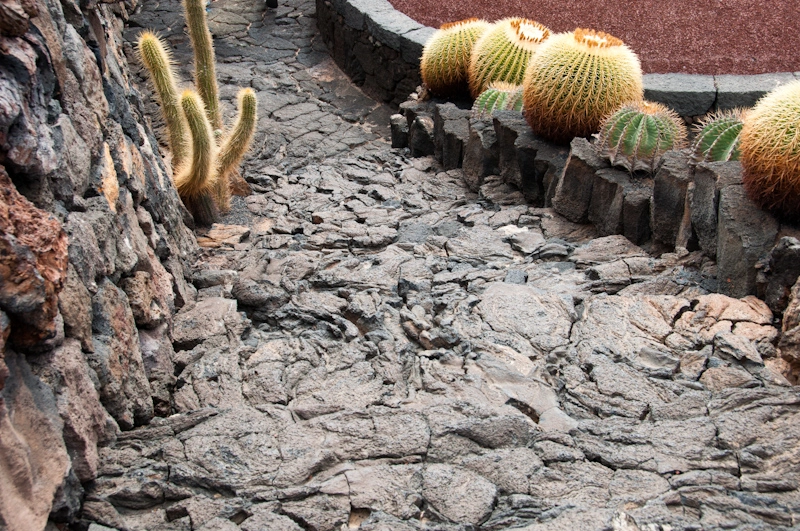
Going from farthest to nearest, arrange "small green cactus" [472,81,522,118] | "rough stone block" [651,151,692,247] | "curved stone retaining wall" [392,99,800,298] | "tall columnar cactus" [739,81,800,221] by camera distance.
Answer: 1. "small green cactus" [472,81,522,118]
2. "rough stone block" [651,151,692,247]
3. "curved stone retaining wall" [392,99,800,298]
4. "tall columnar cactus" [739,81,800,221]

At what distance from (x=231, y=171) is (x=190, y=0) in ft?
5.35

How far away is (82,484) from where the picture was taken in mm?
2035

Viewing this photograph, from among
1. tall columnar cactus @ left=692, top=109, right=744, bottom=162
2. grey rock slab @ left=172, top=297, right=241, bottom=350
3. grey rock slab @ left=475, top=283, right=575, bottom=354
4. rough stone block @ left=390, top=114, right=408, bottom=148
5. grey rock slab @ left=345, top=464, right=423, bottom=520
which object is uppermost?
tall columnar cactus @ left=692, top=109, right=744, bottom=162

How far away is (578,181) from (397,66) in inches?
136

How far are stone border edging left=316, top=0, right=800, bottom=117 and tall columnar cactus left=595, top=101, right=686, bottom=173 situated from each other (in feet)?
5.84

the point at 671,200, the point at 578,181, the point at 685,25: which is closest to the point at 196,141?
the point at 578,181

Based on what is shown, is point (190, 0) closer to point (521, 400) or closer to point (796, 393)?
A: point (521, 400)

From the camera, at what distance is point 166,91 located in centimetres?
461

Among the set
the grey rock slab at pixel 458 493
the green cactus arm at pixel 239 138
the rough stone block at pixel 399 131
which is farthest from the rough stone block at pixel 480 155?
the grey rock slab at pixel 458 493

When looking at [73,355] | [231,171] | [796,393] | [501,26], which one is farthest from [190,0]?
[796,393]

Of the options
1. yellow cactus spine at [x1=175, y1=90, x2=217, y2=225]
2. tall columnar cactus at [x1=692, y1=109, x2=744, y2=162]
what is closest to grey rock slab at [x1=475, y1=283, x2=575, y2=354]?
tall columnar cactus at [x1=692, y1=109, x2=744, y2=162]

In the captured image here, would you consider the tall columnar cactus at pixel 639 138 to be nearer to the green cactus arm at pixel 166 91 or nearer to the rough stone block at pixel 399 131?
the rough stone block at pixel 399 131

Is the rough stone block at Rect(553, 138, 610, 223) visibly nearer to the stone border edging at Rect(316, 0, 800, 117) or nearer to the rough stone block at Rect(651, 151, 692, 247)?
the rough stone block at Rect(651, 151, 692, 247)

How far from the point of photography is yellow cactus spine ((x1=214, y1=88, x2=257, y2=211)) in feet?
16.4
